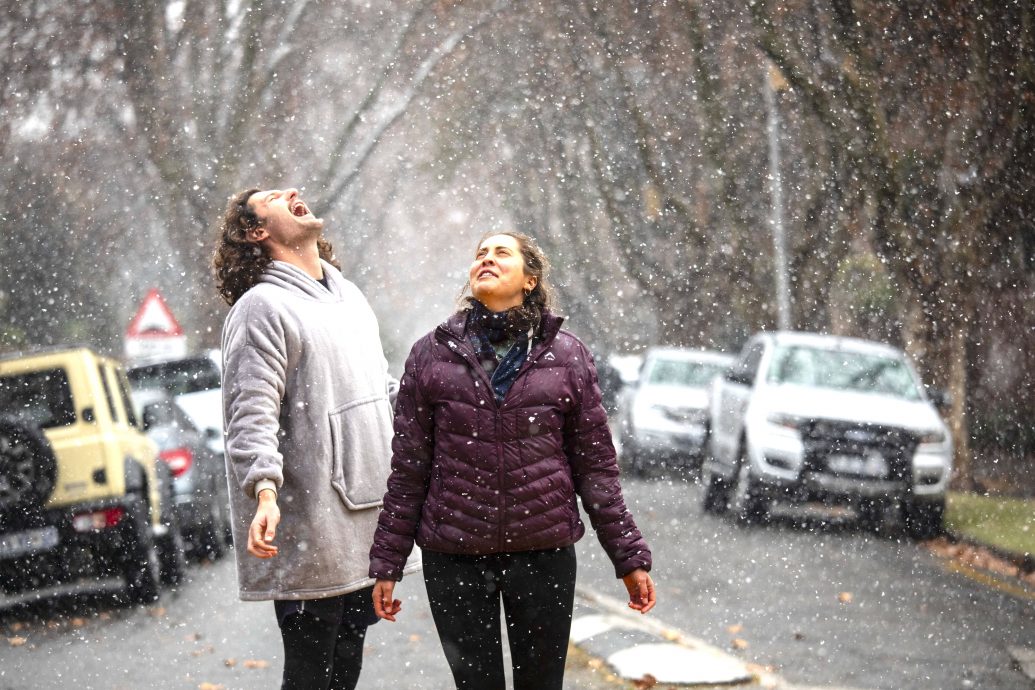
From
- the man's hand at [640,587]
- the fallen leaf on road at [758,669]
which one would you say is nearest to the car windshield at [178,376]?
the fallen leaf on road at [758,669]

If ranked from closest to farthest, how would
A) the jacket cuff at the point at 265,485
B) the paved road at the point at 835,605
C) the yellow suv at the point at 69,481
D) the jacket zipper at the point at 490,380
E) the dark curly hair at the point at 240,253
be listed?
the jacket zipper at the point at 490,380 < the jacket cuff at the point at 265,485 < the dark curly hair at the point at 240,253 < the paved road at the point at 835,605 < the yellow suv at the point at 69,481

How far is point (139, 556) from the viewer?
9789 millimetres

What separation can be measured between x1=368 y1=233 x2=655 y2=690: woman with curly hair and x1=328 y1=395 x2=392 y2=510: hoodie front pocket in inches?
14.7

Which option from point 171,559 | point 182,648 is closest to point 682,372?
point 171,559

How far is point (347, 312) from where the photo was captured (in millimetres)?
4496

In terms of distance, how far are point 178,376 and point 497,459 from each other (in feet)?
35.2

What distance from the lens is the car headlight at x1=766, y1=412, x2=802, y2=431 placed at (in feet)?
44.3

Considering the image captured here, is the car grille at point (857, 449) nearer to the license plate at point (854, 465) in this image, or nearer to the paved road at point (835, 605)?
the license plate at point (854, 465)

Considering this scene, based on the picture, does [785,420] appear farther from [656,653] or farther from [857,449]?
[656,653]

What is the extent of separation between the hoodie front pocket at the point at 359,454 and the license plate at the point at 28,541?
217 inches

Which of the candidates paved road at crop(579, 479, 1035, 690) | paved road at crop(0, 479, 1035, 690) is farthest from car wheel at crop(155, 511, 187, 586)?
paved road at crop(579, 479, 1035, 690)

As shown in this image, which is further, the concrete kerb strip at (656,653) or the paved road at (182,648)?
the paved road at (182,648)

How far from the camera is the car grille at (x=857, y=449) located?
13352mm

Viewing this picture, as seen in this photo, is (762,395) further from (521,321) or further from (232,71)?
(232,71)
